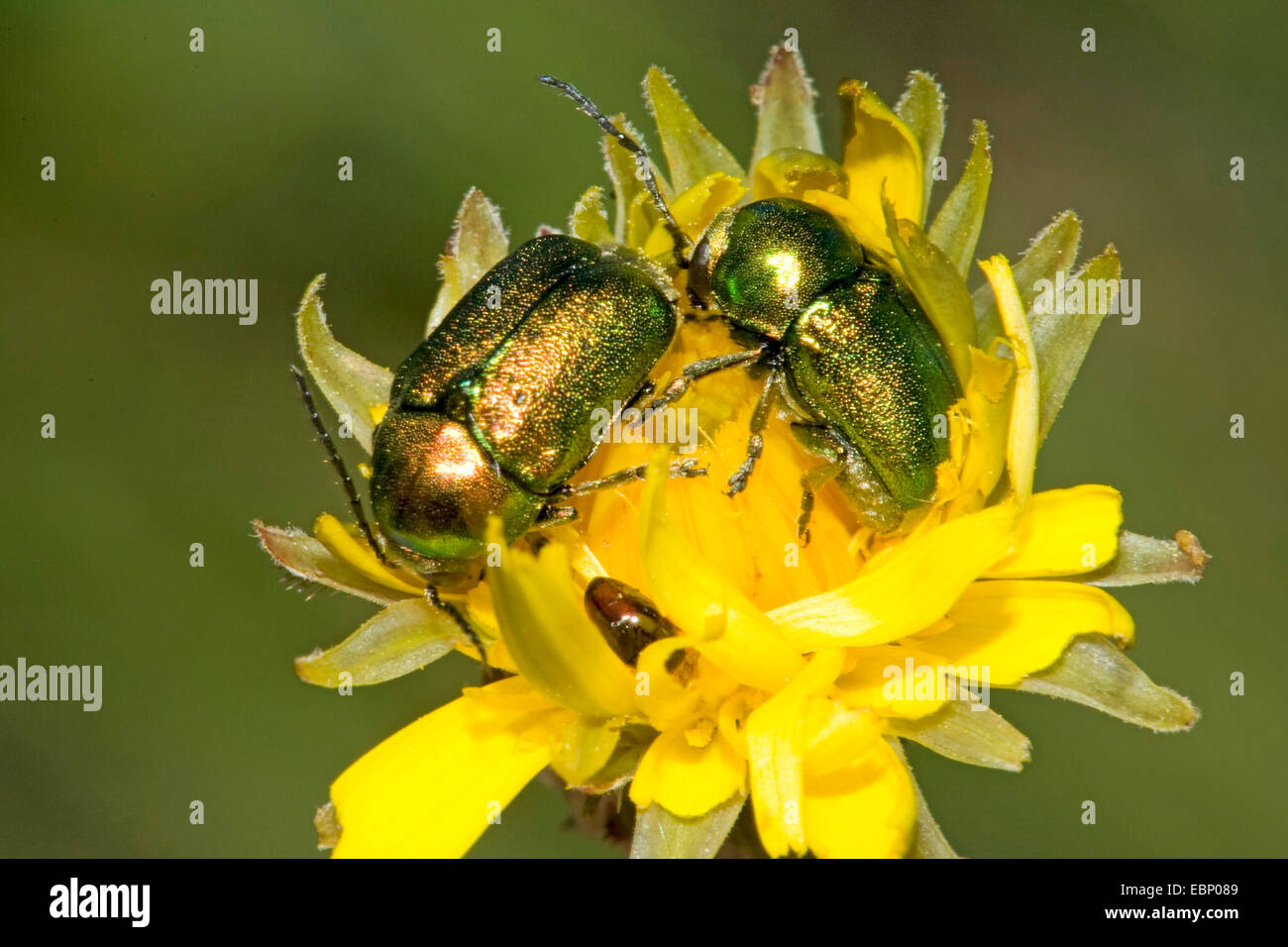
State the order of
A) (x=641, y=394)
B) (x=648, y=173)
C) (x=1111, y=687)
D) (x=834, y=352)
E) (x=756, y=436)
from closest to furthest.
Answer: (x=1111, y=687) < (x=834, y=352) < (x=756, y=436) < (x=641, y=394) < (x=648, y=173)

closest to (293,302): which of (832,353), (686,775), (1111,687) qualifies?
(832,353)

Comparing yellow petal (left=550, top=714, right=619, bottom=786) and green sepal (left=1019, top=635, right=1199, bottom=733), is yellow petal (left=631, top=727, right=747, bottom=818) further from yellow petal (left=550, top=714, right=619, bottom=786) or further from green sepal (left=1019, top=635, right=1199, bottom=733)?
green sepal (left=1019, top=635, right=1199, bottom=733)

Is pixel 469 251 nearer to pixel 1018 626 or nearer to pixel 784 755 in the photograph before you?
pixel 784 755

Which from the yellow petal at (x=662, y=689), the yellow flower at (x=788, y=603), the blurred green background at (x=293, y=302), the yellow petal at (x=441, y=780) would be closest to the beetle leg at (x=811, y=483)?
the yellow flower at (x=788, y=603)

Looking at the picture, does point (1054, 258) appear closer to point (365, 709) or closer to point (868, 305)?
point (868, 305)

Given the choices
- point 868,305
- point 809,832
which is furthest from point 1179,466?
point 809,832

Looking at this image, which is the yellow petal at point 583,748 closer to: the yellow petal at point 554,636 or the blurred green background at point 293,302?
Result: the yellow petal at point 554,636

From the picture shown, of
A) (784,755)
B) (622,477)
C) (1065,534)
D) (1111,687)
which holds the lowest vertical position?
(784,755)
